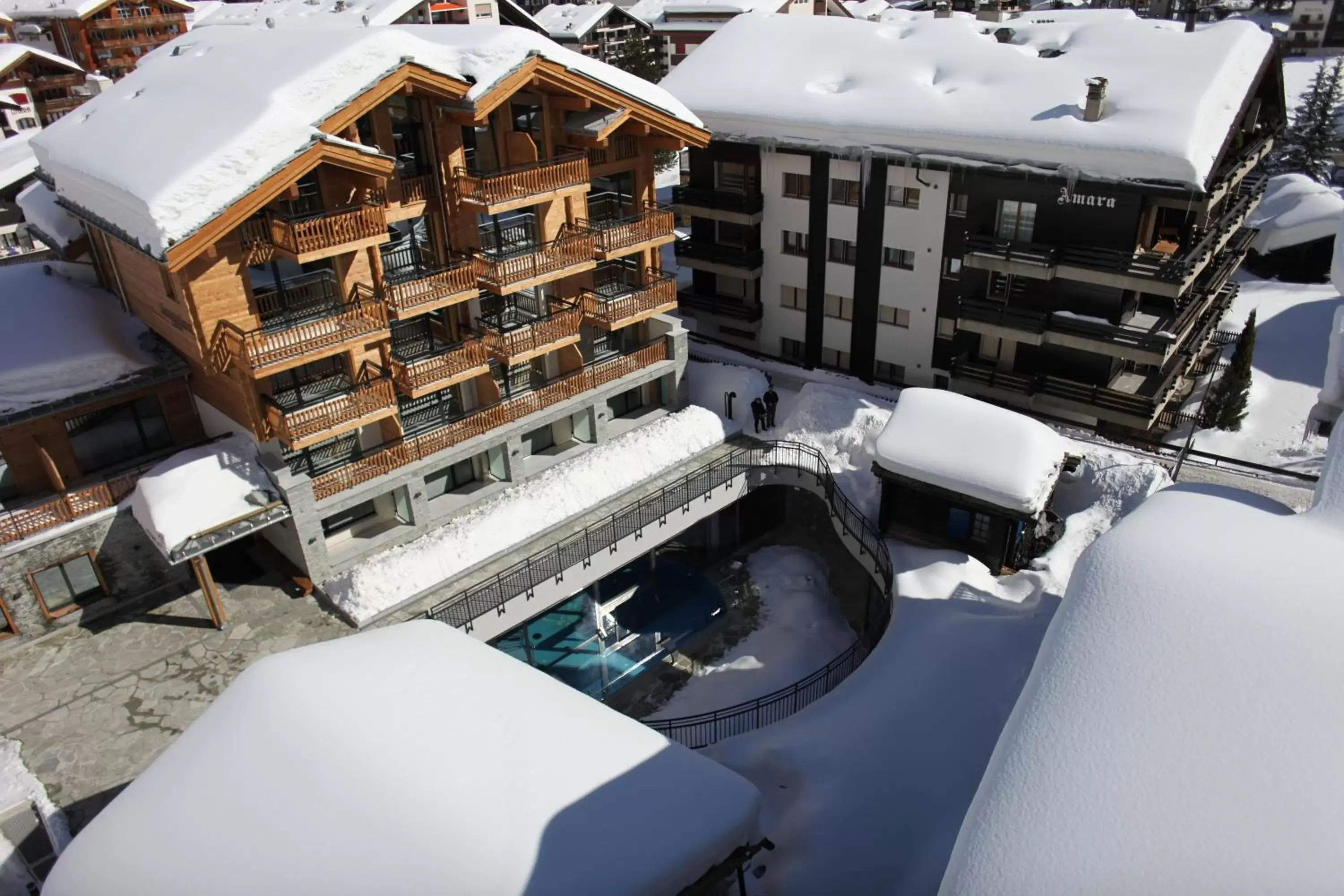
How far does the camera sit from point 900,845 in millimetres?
18609

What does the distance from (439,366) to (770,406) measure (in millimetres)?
13330

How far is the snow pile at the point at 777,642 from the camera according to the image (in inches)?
1099

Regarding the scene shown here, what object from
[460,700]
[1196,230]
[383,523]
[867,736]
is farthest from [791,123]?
[460,700]

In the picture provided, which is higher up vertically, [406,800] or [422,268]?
[422,268]

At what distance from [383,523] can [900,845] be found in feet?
58.5

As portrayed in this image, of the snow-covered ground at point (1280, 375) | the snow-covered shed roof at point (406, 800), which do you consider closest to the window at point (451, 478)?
the snow-covered shed roof at point (406, 800)

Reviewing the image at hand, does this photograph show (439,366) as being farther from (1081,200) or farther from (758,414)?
(1081,200)

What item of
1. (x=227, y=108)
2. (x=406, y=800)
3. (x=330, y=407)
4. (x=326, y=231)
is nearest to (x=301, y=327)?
(x=330, y=407)

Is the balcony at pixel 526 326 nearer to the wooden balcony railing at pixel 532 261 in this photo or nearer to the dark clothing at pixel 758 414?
the wooden balcony railing at pixel 532 261

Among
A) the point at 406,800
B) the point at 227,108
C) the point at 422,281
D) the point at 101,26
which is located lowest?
the point at 406,800

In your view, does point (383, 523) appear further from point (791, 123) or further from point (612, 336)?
point (791, 123)

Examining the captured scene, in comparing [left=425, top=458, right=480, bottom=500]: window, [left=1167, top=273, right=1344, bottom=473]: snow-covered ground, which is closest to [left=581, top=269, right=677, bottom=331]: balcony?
[left=425, top=458, right=480, bottom=500]: window

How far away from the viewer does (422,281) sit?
25922 millimetres

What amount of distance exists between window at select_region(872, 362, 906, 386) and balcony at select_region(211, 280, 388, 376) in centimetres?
2046
